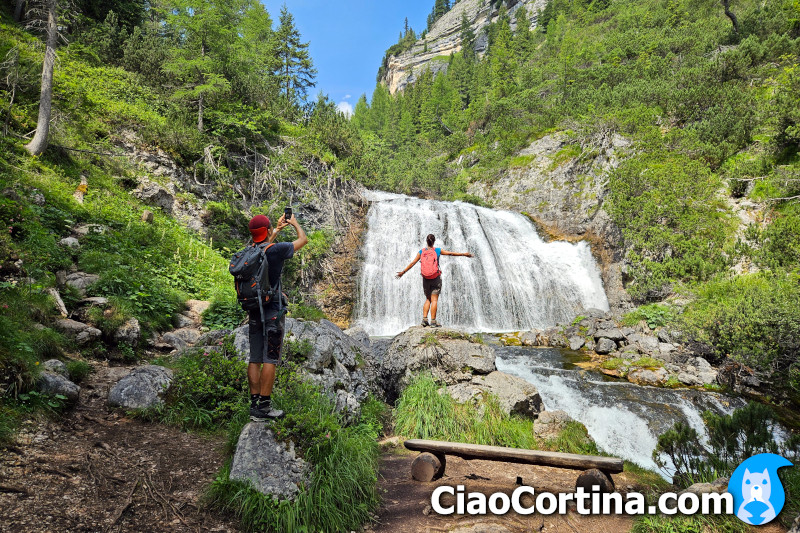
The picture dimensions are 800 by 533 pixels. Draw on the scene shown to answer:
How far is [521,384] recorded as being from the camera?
643 centimetres

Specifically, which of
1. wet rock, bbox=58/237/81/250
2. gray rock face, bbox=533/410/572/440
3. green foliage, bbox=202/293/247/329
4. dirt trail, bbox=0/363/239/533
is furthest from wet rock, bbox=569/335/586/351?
wet rock, bbox=58/237/81/250

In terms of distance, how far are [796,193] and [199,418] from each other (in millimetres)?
17696

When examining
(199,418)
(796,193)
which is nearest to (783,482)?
(199,418)

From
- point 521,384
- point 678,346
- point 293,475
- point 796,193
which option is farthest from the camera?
point 796,193

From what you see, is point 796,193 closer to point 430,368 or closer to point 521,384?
point 521,384

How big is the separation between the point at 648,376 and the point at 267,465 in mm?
9986

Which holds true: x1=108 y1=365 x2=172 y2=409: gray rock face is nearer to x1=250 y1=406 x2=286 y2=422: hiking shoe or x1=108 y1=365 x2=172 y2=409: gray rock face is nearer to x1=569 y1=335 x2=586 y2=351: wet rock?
x1=250 y1=406 x2=286 y2=422: hiking shoe

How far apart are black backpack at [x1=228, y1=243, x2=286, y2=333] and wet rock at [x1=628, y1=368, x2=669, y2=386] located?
32.1 feet

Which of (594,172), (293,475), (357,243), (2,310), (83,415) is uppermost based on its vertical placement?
(594,172)

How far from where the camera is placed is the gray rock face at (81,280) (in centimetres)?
631

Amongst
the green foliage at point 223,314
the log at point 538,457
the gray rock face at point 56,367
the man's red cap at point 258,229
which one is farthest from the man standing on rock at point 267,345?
the green foliage at point 223,314

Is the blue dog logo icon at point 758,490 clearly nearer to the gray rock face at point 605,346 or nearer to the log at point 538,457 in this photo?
the log at point 538,457

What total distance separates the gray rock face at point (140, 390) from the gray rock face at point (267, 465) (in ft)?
6.46

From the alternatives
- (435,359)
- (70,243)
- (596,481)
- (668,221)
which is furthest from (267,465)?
(668,221)
